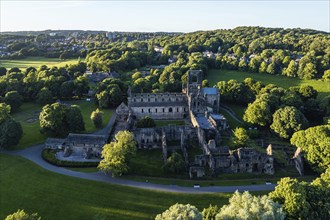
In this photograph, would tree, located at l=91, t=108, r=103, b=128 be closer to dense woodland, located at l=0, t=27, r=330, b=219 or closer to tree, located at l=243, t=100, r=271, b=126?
dense woodland, located at l=0, t=27, r=330, b=219

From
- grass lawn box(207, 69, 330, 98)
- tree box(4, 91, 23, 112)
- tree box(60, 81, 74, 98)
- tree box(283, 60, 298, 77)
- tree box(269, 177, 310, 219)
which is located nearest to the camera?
tree box(269, 177, 310, 219)

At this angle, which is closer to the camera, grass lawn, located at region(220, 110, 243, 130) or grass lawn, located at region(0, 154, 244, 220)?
grass lawn, located at region(0, 154, 244, 220)

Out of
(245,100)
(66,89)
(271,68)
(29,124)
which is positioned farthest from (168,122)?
(271,68)

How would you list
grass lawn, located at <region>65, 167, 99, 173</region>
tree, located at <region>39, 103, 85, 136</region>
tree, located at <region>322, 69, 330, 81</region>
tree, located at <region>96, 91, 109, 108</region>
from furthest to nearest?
tree, located at <region>322, 69, 330, 81</region> → tree, located at <region>96, 91, 109, 108</region> → tree, located at <region>39, 103, 85, 136</region> → grass lawn, located at <region>65, 167, 99, 173</region>

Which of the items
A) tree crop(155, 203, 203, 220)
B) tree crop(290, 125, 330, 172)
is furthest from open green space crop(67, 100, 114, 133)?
tree crop(290, 125, 330, 172)

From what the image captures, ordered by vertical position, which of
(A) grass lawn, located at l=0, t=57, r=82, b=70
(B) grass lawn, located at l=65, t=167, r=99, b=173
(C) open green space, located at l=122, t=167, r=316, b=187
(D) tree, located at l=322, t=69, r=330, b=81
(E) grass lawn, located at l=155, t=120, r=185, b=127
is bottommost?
(C) open green space, located at l=122, t=167, r=316, b=187

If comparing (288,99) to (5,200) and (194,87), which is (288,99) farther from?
(5,200)
